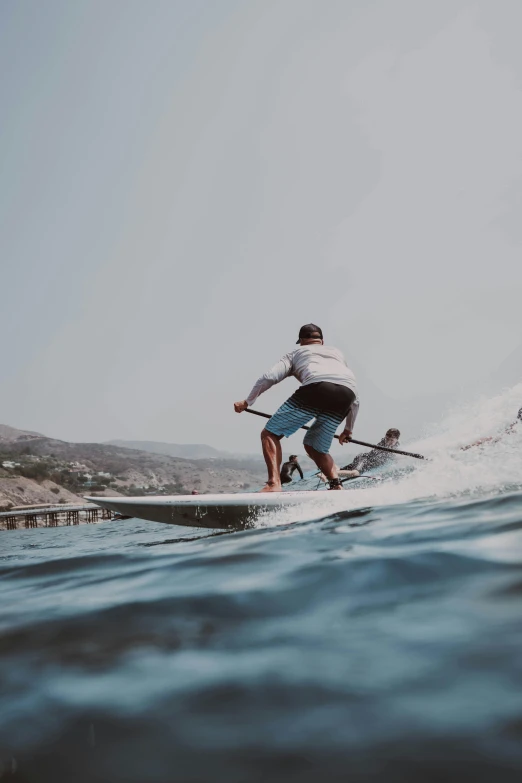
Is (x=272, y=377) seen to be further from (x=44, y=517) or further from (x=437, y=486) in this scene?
(x=44, y=517)

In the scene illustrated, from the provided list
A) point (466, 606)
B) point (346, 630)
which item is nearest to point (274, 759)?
point (346, 630)

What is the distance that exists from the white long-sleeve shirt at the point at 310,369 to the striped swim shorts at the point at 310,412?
0.11 m

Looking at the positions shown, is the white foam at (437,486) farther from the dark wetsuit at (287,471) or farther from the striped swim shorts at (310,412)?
the dark wetsuit at (287,471)

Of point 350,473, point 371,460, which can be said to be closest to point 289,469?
point 371,460

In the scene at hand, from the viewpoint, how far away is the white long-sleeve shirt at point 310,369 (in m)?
6.32

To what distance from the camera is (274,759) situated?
1118 mm

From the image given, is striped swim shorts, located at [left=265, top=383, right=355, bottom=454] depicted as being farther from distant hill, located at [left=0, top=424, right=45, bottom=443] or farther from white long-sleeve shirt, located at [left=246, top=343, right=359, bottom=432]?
distant hill, located at [left=0, top=424, right=45, bottom=443]

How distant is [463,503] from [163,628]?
310cm

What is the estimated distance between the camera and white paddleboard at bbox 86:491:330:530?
17.7 ft

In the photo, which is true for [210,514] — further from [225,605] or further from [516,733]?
[516,733]

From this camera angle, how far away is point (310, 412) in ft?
20.8

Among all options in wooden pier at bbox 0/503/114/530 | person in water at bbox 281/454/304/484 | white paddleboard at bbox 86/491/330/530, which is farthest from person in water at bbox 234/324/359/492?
wooden pier at bbox 0/503/114/530

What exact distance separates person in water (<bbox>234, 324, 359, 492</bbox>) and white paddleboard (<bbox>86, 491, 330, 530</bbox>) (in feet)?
2.19

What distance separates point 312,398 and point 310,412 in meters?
0.18
